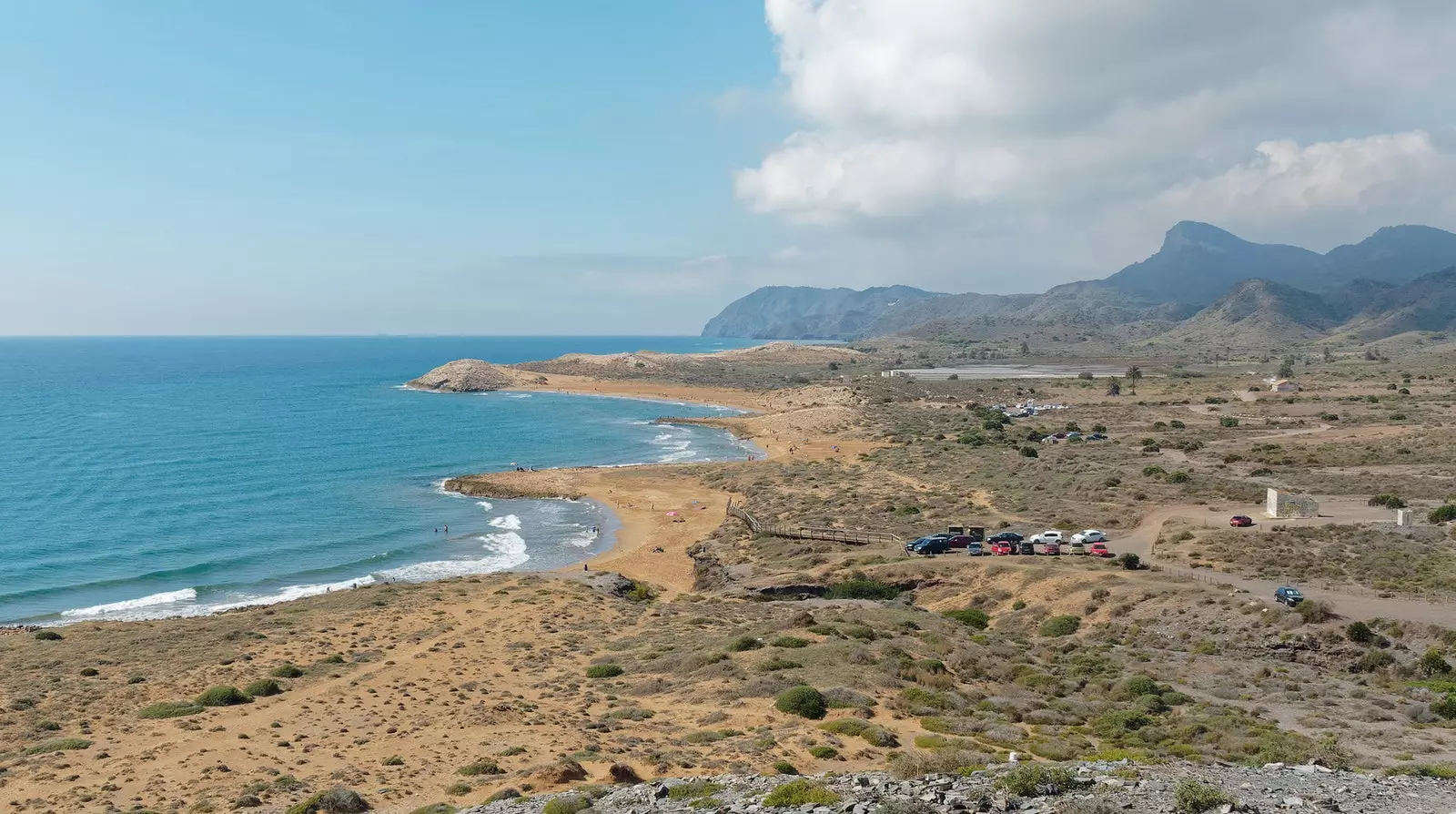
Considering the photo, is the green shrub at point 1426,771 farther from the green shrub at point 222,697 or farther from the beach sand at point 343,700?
the green shrub at point 222,697

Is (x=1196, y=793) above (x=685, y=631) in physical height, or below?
above

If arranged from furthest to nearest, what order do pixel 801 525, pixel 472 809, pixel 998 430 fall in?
pixel 998 430 → pixel 801 525 → pixel 472 809

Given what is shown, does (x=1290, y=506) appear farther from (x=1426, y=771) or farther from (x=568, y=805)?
(x=568, y=805)

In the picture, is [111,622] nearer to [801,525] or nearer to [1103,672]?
[801,525]

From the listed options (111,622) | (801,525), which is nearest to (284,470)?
(111,622)

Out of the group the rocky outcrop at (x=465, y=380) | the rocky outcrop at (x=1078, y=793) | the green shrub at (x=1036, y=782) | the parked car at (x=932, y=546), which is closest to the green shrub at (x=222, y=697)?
the rocky outcrop at (x=1078, y=793)

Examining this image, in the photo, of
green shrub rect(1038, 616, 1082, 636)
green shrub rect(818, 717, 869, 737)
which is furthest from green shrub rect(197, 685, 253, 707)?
green shrub rect(1038, 616, 1082, 636)
